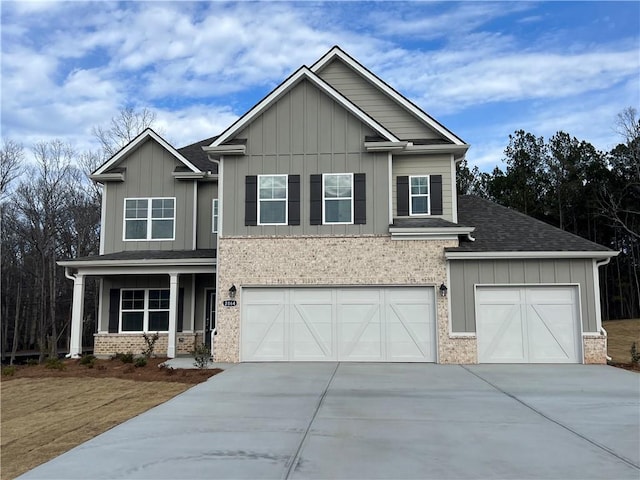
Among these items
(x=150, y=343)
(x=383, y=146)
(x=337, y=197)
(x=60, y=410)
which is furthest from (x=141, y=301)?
(x=383, y=146)

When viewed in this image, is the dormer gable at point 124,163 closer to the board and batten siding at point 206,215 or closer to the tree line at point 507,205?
the board and batten siding at point 206,215

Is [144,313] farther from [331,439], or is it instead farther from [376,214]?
[331,439]

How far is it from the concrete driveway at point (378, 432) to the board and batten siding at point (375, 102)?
8037 millimetres

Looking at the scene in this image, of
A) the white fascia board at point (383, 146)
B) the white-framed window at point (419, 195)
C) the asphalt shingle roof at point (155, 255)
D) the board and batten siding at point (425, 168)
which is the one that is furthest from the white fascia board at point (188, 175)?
the white-framed window at point (419, 195)

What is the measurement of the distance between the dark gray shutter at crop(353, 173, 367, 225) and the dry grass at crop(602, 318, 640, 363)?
9199 mm

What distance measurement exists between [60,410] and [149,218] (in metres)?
9.50

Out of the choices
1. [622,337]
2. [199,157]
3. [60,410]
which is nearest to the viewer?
[60,410]

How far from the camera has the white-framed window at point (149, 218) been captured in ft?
59.0

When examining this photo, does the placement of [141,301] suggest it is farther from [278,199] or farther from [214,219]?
[278,199]

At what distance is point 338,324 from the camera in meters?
14.8

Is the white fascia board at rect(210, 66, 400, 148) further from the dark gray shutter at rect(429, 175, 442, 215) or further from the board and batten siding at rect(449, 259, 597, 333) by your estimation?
the board and batten siding at rect(449, 259, 597, 333)

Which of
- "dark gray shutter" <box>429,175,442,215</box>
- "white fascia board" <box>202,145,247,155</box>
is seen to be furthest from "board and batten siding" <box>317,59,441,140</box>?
"white fascia board" <box>202,145,247,155</box>

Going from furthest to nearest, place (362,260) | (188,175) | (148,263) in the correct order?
(188,175), (148,263), (362,260)

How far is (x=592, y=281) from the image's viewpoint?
14352 millimetres
